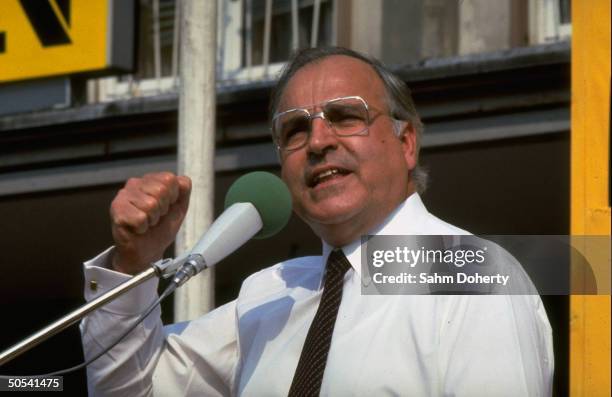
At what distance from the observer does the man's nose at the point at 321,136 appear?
2930mm

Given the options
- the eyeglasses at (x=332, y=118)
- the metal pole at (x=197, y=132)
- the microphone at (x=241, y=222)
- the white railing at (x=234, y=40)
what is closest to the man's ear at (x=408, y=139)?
the eyeglasses at (x=332, y=118)

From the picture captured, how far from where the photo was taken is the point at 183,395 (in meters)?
2.94

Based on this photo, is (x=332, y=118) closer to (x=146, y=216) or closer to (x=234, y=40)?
(x=146, y=216)

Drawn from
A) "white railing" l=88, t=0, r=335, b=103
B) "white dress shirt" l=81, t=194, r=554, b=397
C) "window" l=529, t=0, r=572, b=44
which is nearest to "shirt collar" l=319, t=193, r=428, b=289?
"white dress shirt" l=81, t=194, r=554, b=397

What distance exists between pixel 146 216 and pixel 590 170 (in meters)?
2.36

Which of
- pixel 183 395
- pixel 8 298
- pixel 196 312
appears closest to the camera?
pixel 183 395

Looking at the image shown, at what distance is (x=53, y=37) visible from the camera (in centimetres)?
689

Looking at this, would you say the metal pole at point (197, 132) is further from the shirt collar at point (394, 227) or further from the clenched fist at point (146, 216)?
the clenched fist at point (146, 216)

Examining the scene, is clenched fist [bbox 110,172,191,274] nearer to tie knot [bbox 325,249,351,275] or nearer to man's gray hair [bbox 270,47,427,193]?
tie knot [bbox 325,249,351,275]

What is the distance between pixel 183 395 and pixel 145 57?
472 centimetres

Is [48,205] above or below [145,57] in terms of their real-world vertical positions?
below

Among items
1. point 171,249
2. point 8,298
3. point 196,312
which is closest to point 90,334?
point 196,312

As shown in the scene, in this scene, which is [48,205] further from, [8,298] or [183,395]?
[183,395]

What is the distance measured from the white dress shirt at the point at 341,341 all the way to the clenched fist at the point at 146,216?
0.06 m
